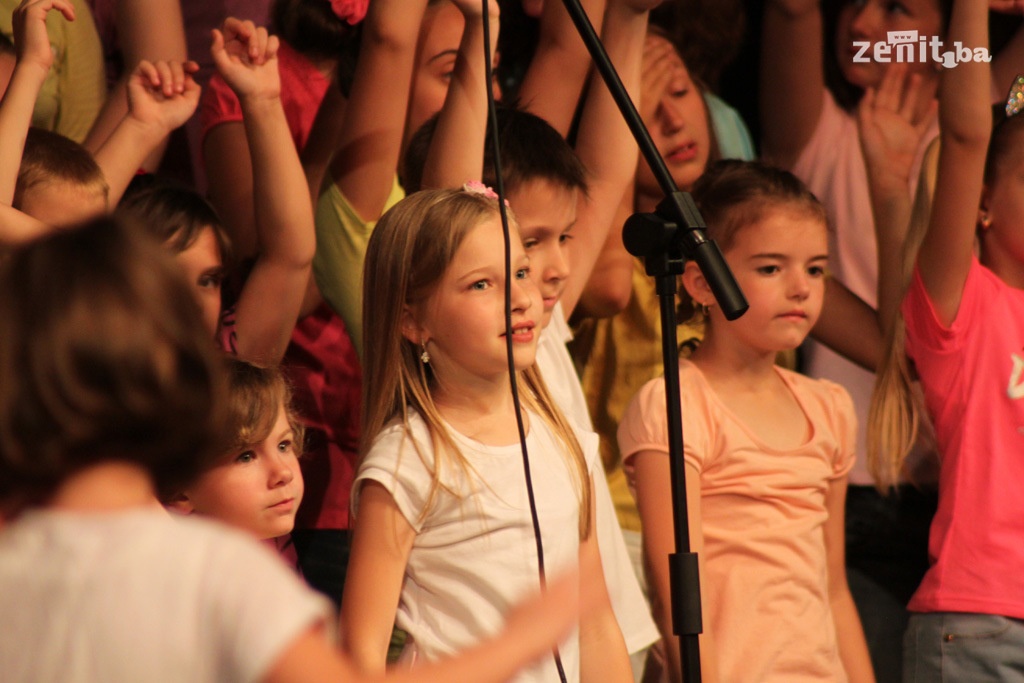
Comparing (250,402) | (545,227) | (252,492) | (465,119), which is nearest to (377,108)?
(465,119)

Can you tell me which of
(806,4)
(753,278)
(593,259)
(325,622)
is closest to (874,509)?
(753,278)

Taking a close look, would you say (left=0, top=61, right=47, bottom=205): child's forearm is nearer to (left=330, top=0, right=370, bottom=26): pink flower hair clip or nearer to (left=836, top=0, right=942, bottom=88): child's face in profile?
(left=330, top=0, right=370, bottom=26): pink flower hair clip

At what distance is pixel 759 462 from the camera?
194 centimetres

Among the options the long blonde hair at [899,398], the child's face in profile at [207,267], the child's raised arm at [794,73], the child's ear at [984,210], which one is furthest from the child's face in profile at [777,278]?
the child's face in profile at [207,267]

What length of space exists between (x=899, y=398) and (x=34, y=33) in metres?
1.58

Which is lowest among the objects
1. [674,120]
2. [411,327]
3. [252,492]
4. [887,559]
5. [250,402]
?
[887,559]

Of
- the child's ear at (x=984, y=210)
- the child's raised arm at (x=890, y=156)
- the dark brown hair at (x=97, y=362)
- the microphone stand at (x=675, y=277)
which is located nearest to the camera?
the dark brown hair at (x=97, y=362)

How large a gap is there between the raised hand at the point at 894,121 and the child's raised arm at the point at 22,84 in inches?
61.8

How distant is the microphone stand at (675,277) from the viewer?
132 cm

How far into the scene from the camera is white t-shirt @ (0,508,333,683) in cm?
85

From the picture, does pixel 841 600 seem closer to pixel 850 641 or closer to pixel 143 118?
pixel 850 641

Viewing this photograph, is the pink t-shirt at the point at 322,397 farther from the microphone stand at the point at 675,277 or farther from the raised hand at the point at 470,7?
the microphone stand at the point at 675,277

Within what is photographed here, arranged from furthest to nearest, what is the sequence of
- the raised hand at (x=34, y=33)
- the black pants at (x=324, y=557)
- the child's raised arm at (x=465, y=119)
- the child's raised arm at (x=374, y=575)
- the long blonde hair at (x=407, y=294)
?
the black pants at (x=324, y=557) → the child's raised arm at (x=465, y=119) → the raised hand at (x=34, y=33) → the long blonde hair at (x=407, y=294) → the child's raised arm at (x=374, y=575)

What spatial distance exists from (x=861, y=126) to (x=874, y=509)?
794 millimetres
